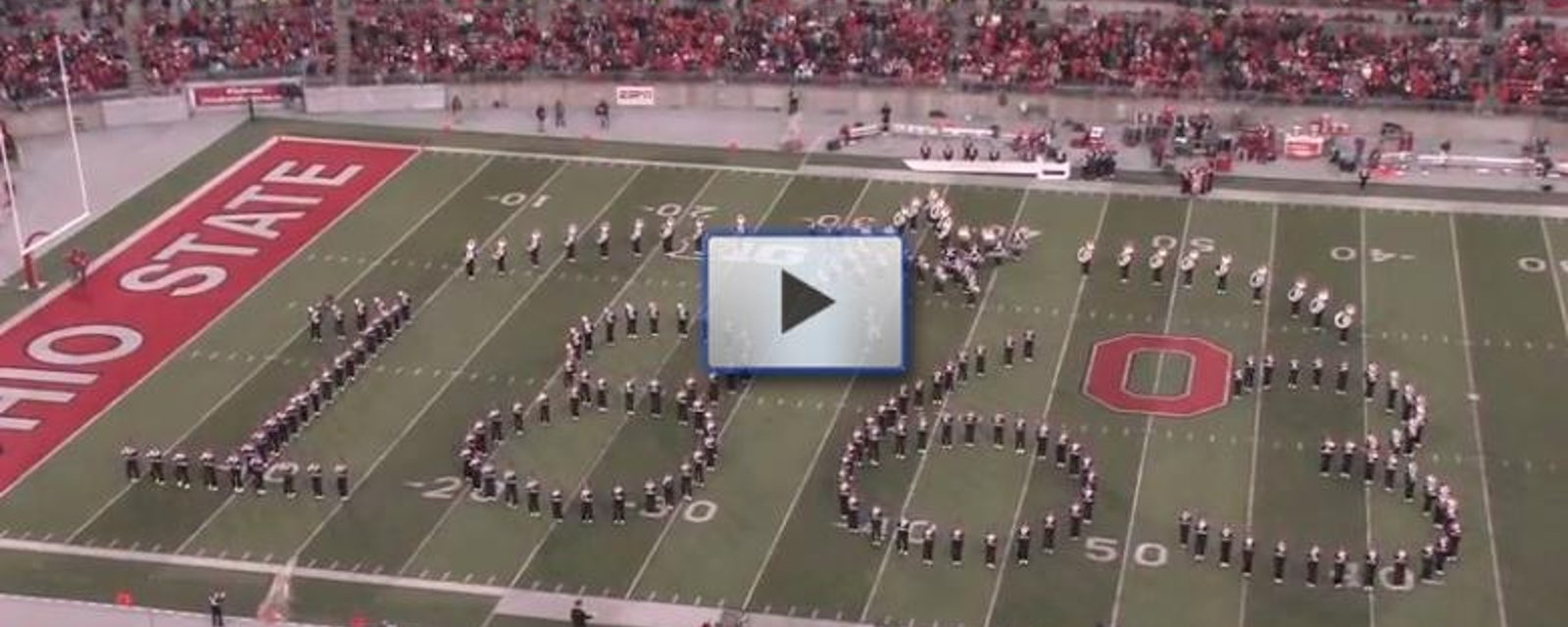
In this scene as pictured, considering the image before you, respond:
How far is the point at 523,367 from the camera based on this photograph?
115 ft

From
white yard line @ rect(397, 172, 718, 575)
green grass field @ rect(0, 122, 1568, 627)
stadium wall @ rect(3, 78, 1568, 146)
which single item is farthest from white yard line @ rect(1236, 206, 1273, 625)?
white yard line @ rect(397, 172, 718, 575)

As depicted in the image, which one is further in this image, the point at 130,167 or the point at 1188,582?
the point at 130,167

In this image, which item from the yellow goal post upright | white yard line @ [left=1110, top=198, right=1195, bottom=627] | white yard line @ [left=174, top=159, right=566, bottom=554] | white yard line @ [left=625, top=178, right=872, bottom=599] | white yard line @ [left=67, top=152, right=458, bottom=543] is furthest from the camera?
the yellow goal post upright

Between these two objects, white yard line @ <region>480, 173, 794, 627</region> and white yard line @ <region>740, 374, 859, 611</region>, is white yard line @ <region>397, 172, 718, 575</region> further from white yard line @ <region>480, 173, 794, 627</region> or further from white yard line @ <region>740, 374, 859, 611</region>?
white yard line @ <region>740, 374, 859, 611</region>

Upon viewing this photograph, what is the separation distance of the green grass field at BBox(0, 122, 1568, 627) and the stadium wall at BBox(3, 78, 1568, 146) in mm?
4742

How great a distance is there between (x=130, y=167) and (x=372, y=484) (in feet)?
49.9

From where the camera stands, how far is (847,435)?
32781mm

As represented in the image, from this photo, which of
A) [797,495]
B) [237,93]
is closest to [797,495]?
[797,495]

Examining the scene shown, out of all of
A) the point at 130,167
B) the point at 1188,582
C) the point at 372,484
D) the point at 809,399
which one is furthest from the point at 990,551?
the point at 130,167

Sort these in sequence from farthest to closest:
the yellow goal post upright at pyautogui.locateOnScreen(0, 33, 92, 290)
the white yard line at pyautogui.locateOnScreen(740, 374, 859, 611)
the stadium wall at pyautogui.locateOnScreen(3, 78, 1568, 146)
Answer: the stadium wall at pyautogui.locateOnScreen(3, 78, 1568, 146)
the yellow goal post upright at pyautogui.locateOnScreen(0, 33, 92, 290)
the white yard line at pyautogui.locateOnScreen(740, 374, 859, 611)

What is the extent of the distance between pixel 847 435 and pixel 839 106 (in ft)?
52.5

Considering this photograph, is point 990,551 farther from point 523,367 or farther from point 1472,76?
point 1472,76

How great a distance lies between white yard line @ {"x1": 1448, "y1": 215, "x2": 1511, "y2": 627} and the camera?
1132 inches
